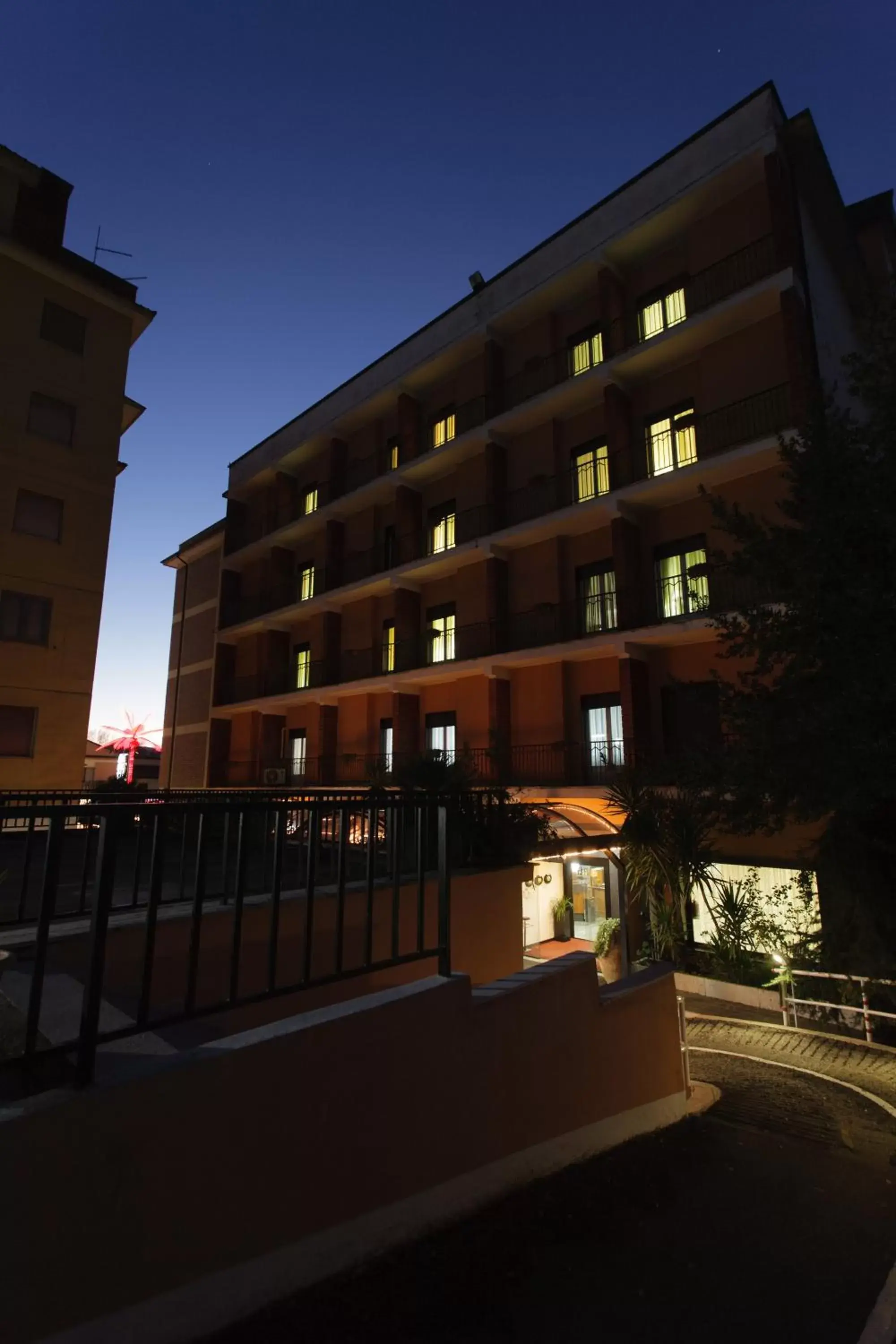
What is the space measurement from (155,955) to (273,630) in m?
24.0

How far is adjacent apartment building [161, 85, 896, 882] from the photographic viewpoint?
49.4 ft

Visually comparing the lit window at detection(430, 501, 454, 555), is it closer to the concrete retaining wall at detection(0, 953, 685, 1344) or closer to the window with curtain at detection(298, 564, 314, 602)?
the window with curtain at detection(298, 564, 314, 602)

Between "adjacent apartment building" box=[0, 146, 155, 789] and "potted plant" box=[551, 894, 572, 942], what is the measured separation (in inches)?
543

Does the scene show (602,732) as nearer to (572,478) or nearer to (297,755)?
(572,478)

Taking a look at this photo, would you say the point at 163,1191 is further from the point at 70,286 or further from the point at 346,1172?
the point at 70,286

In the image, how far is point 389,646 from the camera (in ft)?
76.1

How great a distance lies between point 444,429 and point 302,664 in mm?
10926

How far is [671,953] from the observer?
516 inches

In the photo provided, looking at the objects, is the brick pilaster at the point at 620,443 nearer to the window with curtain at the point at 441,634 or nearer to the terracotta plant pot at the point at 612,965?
the window with curtain at the point at 441,634

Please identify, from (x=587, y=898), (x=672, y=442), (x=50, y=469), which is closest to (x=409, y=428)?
(x=672, y=442)

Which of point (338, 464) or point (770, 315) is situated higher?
point (338, 464)

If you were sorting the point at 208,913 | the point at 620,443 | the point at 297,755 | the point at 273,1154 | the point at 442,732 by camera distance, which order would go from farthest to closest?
the point at 297,755 < the point at 442,732 < the point at 620,443 < the point at 208,913 < the point at 273,1154

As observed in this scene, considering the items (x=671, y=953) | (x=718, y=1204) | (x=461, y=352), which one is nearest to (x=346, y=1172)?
(x=718, y=1204)

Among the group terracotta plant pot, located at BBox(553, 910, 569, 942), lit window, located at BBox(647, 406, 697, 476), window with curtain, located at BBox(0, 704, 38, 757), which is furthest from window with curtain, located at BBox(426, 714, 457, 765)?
window with curtain, located at BBox(0, 704, 38, 757)
